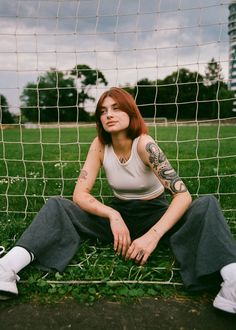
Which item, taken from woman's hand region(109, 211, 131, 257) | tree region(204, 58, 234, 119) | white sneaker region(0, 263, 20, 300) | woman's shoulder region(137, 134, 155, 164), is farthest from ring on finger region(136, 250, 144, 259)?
tree region(204, 58, 234, 119)

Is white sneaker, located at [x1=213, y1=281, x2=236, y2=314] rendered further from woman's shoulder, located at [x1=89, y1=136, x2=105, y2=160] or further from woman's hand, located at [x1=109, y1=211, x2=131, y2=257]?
woman's shoulder, located at [x1=89, y1=136, x2=105, y2=160]

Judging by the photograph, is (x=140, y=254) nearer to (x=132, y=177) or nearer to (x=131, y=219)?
(x=131, y=219)

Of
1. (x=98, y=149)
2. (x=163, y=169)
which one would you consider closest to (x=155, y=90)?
(x=98, y=149)

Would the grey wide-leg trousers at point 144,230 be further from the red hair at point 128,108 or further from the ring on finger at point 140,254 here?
the red hair at point 128,108

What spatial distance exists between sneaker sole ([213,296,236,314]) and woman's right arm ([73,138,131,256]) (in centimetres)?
62

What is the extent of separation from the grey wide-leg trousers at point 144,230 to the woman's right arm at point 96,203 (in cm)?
8

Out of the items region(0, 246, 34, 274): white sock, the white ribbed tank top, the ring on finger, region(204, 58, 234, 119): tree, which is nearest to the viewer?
region(0, 246, 34, 274): white sock

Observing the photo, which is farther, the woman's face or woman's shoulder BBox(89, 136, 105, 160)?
woman's shoulder BBox(89, 136, 105, 160)

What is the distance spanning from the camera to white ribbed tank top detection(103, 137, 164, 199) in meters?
2.44

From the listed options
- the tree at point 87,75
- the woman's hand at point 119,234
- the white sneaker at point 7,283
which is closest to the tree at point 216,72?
the tree at point 87,75

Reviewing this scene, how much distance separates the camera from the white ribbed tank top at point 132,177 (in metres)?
2.44

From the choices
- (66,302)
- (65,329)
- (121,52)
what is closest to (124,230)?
(66,302)

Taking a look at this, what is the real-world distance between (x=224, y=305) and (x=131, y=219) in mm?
875

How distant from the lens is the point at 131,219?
2557 millimetres
